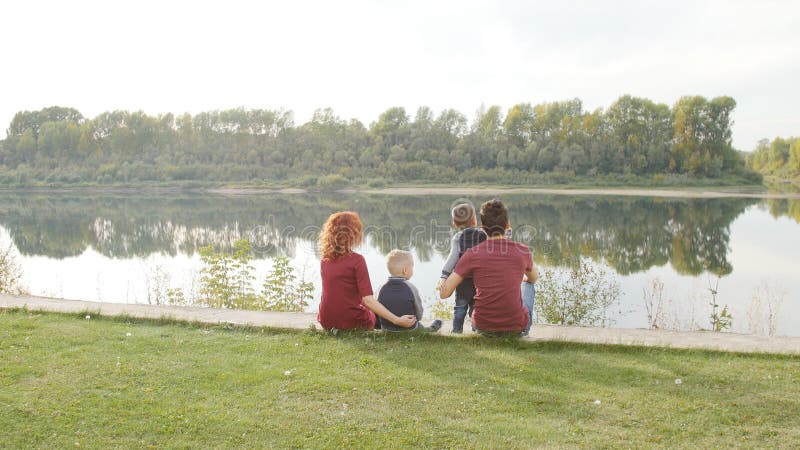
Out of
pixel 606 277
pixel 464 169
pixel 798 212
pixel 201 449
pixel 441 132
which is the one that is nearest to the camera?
pixel 201 449

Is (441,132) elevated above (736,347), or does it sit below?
above

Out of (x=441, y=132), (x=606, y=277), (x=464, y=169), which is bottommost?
(x=606, y=277)

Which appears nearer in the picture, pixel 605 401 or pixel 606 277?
pixel 605 401

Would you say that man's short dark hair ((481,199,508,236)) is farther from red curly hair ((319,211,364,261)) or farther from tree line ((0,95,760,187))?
tree line ((0,95,760,187))

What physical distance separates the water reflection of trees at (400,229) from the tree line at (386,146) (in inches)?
1056

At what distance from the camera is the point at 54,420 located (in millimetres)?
3992

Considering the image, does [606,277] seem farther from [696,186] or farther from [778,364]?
[696,186]

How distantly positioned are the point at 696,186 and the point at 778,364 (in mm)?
64826

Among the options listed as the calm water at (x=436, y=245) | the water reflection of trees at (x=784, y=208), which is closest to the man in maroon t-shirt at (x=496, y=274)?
the calm water at (x=436, y=245)

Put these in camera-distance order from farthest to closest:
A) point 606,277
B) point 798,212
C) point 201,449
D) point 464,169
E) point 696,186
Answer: point 464,169 → point 696,186 → point 798,212 → point 606,277 → point 201,449

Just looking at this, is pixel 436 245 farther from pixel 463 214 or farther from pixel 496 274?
pixel 496 274

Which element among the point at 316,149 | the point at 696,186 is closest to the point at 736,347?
the point at 696,186

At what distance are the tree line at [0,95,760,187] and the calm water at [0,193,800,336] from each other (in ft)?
94.4

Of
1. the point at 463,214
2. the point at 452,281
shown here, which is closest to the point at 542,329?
the point at 452,281
